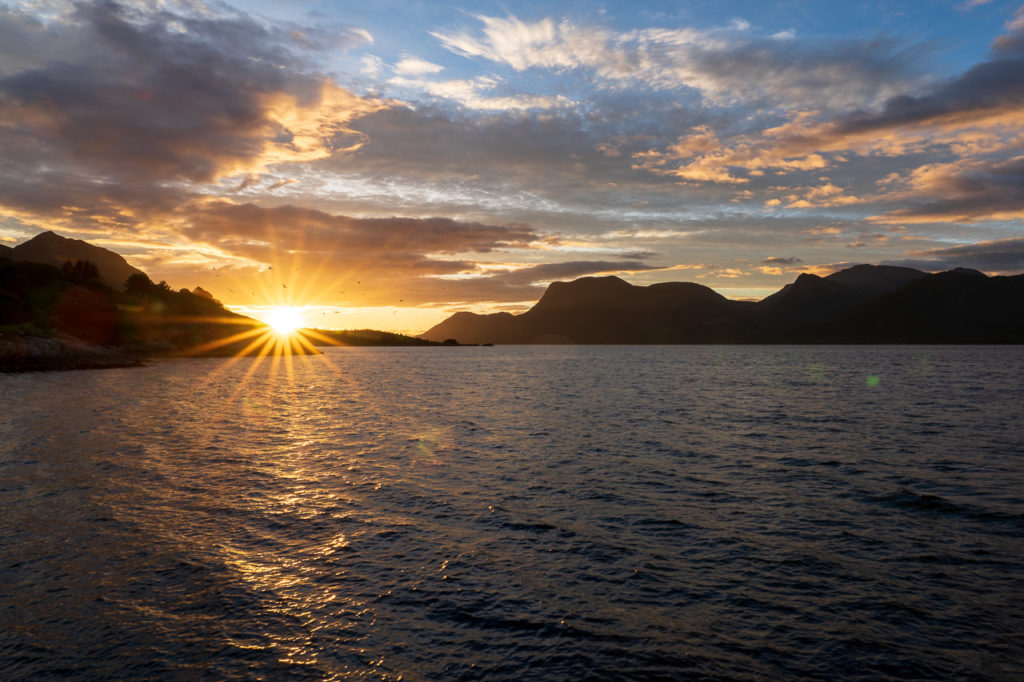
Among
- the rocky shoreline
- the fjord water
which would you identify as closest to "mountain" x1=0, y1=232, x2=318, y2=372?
the rocky shoreline

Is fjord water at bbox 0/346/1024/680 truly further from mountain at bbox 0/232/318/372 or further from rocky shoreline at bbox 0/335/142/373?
mountain at bbox 0/232/318/372

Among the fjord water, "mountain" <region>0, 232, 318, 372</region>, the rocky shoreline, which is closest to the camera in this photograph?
the fjord water

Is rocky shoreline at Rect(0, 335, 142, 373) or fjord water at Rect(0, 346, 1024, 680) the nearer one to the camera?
fjord water at Rect(0, 346, 1024, 680)

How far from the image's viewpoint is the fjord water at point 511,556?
11828 millimetres

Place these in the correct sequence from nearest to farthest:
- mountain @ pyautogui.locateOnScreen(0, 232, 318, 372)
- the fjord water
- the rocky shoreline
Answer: the fjord water < the rocky shoreline < mountain @ pyautogui.locateOnScreen(0, 232, 318, 372)

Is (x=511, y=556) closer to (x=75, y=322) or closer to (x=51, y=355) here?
(x=51, y=355)

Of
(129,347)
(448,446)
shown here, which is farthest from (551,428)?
(129,347)

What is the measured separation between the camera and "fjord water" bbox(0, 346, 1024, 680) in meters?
11.8

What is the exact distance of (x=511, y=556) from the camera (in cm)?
1750

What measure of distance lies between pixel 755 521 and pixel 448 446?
71.2 ft

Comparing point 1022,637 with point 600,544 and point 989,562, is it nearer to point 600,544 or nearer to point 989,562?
point 989,562

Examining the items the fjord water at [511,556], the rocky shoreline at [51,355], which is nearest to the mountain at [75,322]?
the rocky shoreline at [51,355]

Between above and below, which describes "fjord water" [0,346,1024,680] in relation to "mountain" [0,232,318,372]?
below

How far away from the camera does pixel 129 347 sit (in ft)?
505
